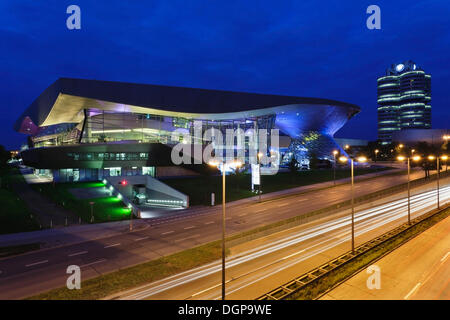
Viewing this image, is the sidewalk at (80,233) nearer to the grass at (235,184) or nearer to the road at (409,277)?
the grass at (235,184)

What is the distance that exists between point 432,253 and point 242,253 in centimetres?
1084

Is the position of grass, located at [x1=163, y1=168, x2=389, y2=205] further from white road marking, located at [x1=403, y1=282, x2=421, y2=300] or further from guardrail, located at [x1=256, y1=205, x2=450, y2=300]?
white road marking, located at [x1=403, y1=282, x2=421, y2=300]

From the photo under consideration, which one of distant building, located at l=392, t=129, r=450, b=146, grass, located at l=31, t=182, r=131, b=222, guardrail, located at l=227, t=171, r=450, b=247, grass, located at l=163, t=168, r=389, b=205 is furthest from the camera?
distant building, located at l=392, t=129, r=450, b=146

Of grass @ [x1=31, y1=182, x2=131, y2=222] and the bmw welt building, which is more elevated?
the bmw welt building

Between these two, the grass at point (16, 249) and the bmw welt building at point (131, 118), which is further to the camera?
the bmw welt building at point (131, 118)

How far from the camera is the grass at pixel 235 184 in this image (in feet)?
119

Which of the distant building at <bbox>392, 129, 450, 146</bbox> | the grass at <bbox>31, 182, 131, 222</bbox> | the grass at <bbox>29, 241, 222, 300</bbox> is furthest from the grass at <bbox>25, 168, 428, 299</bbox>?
the distant building at <bbox>392, 129, 450, 146</bbox>

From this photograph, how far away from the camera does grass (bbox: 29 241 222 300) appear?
1116 centimetres

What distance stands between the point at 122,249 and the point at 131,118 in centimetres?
4286

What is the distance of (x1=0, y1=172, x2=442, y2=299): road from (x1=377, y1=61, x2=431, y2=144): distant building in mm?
171551

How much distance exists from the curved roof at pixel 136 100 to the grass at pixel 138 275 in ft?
128

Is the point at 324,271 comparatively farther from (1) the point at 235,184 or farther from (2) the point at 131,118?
(2) the point at 131,118

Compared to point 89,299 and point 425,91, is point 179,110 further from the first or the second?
point 425,91

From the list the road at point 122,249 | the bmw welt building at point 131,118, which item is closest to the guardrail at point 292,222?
the road at point 122,249
